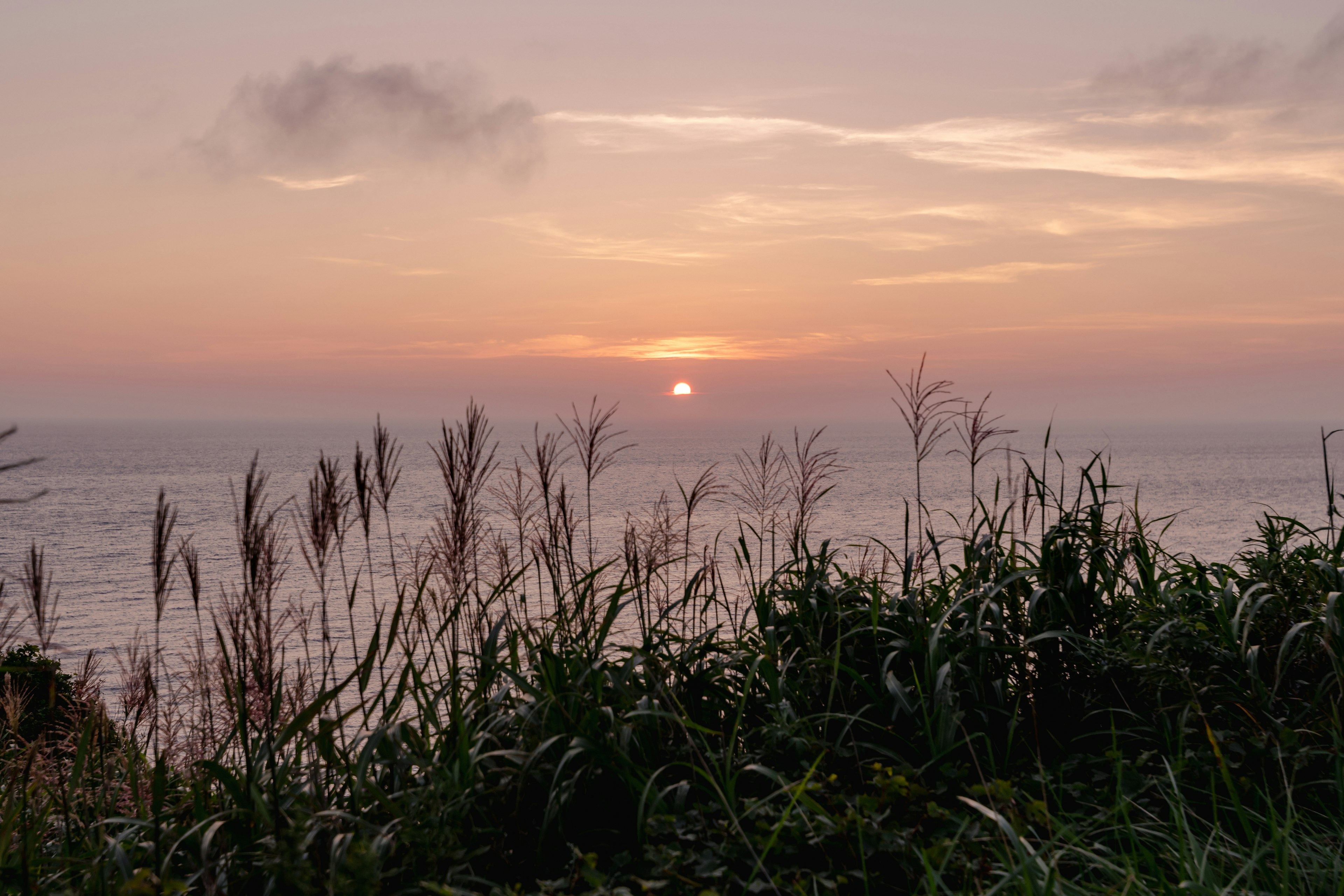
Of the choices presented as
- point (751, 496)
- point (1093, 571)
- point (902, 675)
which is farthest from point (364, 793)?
point (751, 496)

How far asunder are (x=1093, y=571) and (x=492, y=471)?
3150mm

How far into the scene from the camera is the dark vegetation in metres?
2.75

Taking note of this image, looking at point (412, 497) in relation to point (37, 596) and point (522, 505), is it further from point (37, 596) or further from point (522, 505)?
point (37, 596)

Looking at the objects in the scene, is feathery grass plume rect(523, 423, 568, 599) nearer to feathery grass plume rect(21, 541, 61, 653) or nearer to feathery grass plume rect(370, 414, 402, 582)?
feathery grass plume rect(370, 414, 402, 582)

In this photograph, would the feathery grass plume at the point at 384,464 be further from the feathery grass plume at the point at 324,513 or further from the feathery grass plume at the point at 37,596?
the feathery grass plume at the point at 37,596

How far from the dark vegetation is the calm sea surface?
0.86 metres

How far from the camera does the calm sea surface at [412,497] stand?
45.5 m

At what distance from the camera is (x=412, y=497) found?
275 ft

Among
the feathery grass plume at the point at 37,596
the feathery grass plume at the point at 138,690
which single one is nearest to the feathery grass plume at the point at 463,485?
the feathery grass plume at the point at 138,690

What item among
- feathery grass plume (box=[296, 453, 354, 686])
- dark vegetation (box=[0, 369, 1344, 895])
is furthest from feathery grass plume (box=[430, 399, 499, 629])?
feathery grass plume (box=[296, 453, 354, 686])

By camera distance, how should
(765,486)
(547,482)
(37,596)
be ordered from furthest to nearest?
(765,486) → (547,482) → (37,596)

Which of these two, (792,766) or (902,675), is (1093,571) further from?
(792,766)

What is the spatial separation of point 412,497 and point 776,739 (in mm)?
84800

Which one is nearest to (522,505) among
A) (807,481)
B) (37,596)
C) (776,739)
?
(807,481)
